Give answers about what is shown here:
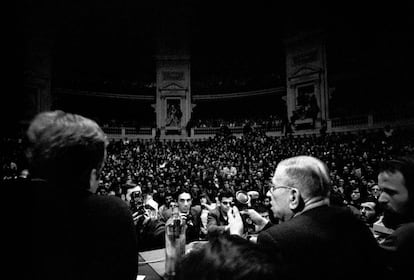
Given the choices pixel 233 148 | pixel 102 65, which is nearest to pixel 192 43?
pixel 102 65

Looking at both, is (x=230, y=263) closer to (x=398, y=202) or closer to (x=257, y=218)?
(x=257, y=218)

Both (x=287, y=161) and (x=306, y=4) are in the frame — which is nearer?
(x=287, y=161)

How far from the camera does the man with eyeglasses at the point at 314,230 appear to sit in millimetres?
1256

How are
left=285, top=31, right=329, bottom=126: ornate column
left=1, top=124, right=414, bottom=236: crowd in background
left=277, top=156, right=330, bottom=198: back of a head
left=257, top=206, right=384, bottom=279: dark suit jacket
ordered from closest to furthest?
left=257, top=206, right=384, bottom=279: dark suit jacket < left=277, top=156, right=330, bottom=198: back of a head < left=1, top=124, right=414, bottom=236: crowd in background < left=285, top=31, right=329, bottom=126: ornate column

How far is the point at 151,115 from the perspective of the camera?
25.9m

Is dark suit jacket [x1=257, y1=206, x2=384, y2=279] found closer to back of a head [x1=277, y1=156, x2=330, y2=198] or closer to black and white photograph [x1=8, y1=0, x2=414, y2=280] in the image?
black and white photograph [x1=8, y1=0, x2=414, y2=280]

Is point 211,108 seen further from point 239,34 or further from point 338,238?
point 338,238

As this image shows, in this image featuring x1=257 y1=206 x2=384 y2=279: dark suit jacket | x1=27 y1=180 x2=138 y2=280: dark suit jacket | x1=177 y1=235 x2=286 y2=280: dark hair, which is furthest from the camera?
x1=257 y1=206 x2=384 y2=279: dark suit jacket

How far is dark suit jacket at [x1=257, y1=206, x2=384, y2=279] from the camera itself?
125 cm

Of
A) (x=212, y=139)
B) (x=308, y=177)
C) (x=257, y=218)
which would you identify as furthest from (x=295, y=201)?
(x=212, y=139)

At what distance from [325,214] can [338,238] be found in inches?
5.0

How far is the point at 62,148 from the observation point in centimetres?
101

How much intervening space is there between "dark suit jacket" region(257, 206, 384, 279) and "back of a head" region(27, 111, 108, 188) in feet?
2.75

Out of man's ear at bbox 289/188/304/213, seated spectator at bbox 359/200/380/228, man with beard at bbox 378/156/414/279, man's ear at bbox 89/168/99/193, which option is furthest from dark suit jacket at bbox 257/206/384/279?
seated spectator at bbox 359/200/380/228
